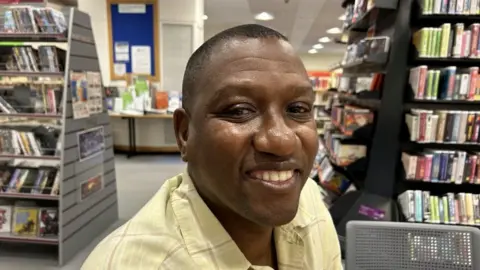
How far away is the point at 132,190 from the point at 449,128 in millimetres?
3567

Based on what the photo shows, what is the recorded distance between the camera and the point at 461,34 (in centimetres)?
246

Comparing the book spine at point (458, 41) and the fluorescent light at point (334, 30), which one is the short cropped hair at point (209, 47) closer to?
the book spine at point (458, 41)

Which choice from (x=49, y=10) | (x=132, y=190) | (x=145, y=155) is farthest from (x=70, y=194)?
(x=145, y=155)

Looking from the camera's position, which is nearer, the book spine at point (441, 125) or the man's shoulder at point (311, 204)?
the man's shoulder at point (311, 204)

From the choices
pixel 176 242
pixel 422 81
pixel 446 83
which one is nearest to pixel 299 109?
pixel 176 242

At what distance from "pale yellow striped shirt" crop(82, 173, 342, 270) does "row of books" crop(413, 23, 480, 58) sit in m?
2.15

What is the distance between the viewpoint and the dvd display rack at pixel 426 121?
2.48m

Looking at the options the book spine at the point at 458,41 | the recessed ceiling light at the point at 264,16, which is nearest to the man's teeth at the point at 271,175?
the book spine at the point at 458,41

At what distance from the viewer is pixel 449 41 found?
8.14 ft

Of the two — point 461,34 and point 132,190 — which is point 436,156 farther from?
point 132,190

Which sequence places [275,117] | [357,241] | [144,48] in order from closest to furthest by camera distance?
[275,117], [357,241], [144,48]

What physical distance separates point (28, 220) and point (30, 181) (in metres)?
0.32

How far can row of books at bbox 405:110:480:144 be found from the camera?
2.51 meters

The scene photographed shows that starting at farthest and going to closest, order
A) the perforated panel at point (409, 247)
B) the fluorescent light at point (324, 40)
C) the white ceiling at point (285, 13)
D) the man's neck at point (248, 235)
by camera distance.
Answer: the fluorescent light at point (324, 40) → the white ceiling at point (285, 13) → the perforated panel at point (409, 247) → the man's neck at point (248, 235)
